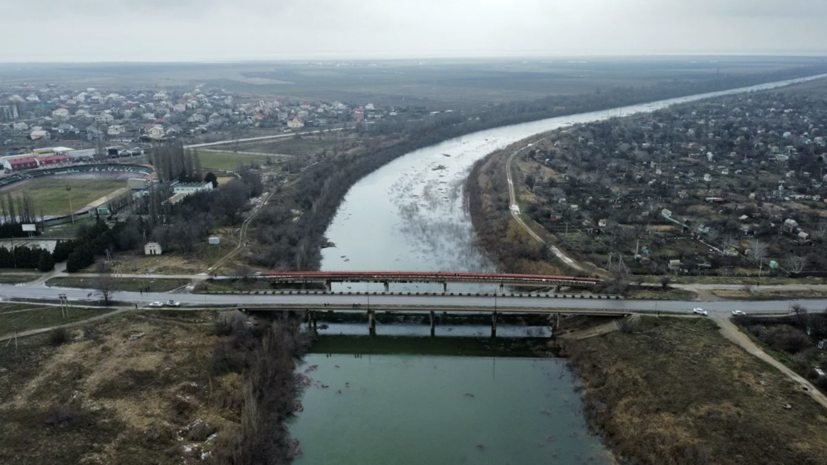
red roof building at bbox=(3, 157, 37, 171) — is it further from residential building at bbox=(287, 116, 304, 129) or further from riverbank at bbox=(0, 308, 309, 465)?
riverbank at bbox=(0, 308, 309, 465)

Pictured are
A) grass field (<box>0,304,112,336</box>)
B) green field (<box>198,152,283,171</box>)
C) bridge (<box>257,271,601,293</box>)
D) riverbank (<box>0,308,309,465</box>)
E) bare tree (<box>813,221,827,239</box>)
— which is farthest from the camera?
green field (<box>198,152,283,171</box>)

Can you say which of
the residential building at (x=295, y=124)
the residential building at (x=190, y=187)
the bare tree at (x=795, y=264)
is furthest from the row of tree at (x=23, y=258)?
the residential building at (x=295, y=124)

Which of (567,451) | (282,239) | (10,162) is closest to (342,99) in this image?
(10,162)

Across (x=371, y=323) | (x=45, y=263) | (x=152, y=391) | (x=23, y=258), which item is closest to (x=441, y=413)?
(x=371, y=323)

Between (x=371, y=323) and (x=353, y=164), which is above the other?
(x=353, y=164)

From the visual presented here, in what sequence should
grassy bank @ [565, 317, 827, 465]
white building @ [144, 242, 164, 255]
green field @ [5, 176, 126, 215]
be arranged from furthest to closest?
green field @ [5, 176, 126, 215], white building @ [144, 242, 164, 255], grassy bank @ [565, 317, 827, 465]

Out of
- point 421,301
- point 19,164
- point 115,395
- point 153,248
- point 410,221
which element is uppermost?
point 19,164

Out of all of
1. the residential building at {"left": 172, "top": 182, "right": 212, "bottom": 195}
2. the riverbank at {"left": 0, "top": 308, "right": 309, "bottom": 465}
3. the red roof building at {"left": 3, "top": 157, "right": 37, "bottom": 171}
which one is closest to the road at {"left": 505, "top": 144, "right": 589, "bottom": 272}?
the riverbank at {"left": 0, "top": 308, "right": 309, "bottom": 465}

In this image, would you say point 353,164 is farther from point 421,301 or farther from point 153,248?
point 421,301
